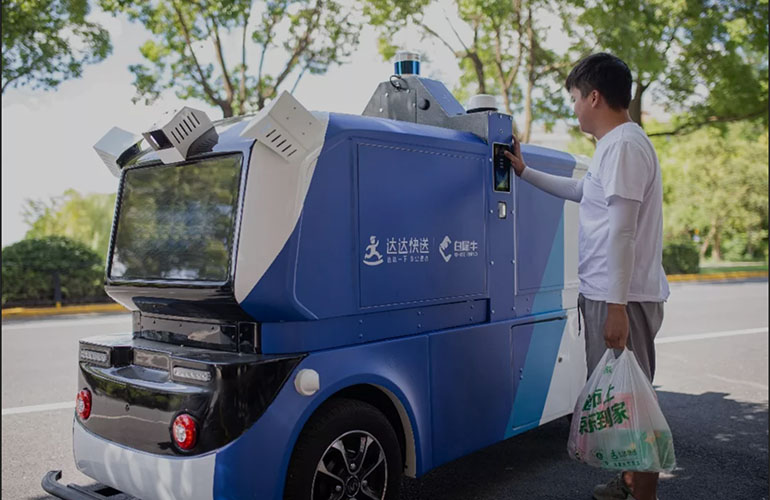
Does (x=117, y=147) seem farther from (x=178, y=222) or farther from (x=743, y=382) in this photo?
(x=743, y=382)

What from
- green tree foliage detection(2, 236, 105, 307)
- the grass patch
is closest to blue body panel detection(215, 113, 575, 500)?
green tree foliage detection(2, 236, 105, 307)

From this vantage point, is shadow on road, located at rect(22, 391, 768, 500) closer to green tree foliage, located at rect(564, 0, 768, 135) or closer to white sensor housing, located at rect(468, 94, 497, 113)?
white sensor housing, located at rect(468, 94, 497, 113)

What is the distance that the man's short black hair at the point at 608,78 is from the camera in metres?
3.31

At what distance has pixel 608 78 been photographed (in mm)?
3311

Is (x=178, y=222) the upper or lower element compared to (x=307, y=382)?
upper

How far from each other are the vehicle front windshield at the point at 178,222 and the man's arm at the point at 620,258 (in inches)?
66.8

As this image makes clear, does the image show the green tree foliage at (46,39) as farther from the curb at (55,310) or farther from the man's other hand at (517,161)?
the man's other hand at (517,161)

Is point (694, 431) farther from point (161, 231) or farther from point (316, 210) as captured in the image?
point (161, 231)

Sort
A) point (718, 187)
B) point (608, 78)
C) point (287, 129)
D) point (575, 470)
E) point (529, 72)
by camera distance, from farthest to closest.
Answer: point (718, 187)
point (529, 72)
point (575, 470)
point (608, 78)
point (287, 129)

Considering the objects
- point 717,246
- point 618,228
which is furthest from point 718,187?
point 618,228

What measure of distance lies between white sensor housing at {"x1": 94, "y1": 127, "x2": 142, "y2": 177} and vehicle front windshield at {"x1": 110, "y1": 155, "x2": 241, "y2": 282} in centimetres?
13

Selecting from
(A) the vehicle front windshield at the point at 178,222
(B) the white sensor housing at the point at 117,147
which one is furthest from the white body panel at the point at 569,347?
(B) the white sensor housing at the point at 117,147

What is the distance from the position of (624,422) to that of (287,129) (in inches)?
79.6

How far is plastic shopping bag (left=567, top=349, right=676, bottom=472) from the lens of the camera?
10.2 feet
